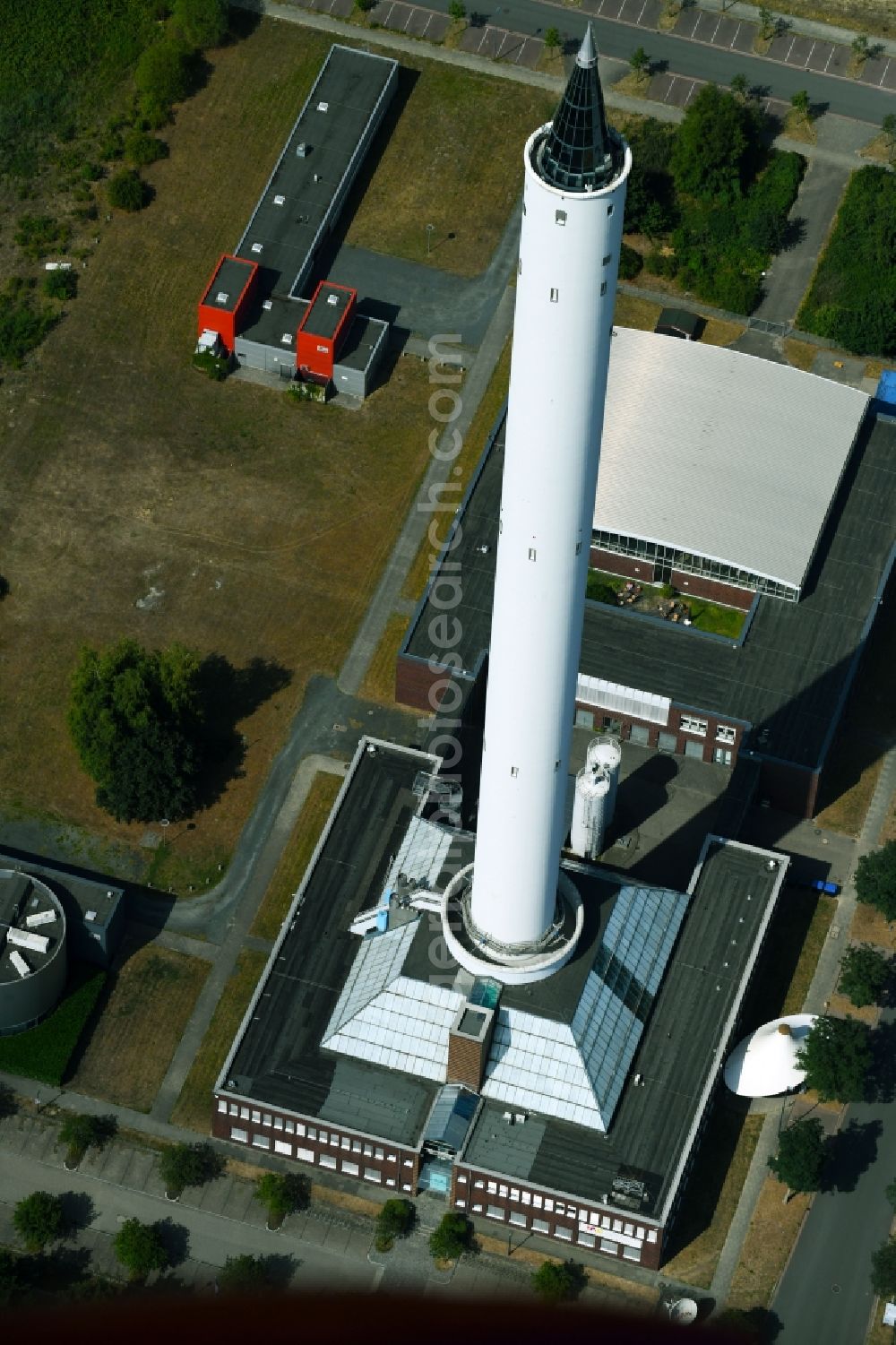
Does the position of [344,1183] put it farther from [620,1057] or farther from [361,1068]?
[620,1057]

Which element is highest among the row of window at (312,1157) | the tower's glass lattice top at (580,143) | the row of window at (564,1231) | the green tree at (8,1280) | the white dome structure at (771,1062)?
the tower's glass lattice top at (580,143)

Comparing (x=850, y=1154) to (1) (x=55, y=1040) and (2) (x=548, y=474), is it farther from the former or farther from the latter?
(2) (x=548, y=474)

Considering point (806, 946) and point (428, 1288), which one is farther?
point (806, 946)

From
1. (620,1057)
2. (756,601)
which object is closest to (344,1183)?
(620,1057)

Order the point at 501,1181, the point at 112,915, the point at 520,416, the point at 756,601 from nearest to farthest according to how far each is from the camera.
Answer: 1. the point at 520,416
2. the point at 501,1181
3. the point at 112,915
4. the point at 756,601

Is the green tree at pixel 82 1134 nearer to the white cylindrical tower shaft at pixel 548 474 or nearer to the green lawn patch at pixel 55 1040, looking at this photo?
the green lawn patch at pixel 55 1040

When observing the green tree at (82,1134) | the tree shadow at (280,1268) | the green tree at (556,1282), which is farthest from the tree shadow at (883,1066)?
the green tree at (82,1134)

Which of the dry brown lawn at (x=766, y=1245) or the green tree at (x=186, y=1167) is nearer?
the dry brown lawn at (x=766, y=1245)
